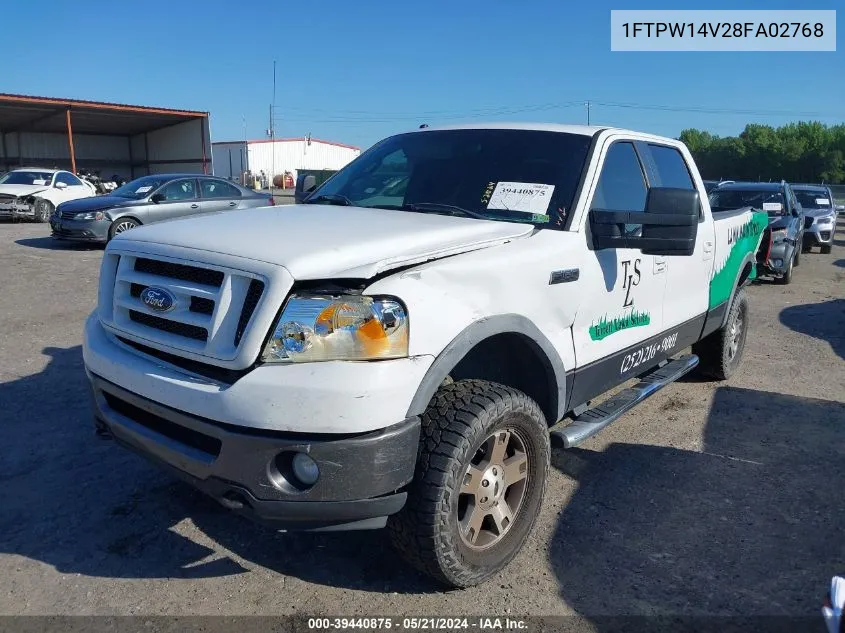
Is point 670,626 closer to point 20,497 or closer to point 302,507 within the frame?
point 302,507

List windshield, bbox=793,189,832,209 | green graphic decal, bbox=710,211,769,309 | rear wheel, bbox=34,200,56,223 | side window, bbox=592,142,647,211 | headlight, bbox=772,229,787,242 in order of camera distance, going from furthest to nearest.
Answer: rear wheel, bbox=34,200,56,223, windshield, bbox=793,189,832,209, headlight, bbox=772,229,787,242, green graphic decal, bbox=710,211,769,309, side window, bbox=592,142,647,211

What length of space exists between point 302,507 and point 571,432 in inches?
58.1

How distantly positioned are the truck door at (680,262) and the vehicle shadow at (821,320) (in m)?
3.07

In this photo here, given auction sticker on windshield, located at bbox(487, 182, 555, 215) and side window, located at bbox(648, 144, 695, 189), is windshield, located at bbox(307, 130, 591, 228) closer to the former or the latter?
auction sticker on windshield, located at bbox(487, 182, 555, 215)

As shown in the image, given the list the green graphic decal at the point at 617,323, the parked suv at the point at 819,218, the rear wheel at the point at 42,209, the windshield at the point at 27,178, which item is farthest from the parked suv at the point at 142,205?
the parked suv at the point at 819,218

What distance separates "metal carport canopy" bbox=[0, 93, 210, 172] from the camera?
29.8 m

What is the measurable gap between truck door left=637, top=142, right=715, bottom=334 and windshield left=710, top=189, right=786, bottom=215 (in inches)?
316

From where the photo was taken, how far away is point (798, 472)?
409 cm

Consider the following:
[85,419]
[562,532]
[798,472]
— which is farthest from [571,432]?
[85,419]

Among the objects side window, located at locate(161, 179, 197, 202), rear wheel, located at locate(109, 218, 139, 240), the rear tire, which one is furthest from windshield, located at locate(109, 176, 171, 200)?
the rear tire

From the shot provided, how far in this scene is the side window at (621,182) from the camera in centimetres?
364

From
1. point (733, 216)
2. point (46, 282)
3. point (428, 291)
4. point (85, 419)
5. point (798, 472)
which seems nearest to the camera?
point (428, 291)

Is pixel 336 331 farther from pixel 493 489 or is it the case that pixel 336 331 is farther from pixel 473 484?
pixel 493 489

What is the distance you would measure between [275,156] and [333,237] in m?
63.8
